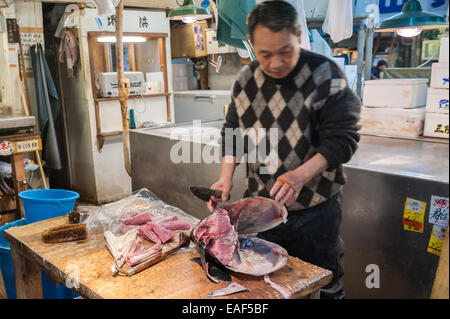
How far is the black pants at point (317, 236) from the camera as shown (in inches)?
80.1

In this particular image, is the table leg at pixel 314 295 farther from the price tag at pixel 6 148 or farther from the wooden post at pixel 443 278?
the price tag at pixel 6 148

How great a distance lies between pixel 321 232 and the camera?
2062mm

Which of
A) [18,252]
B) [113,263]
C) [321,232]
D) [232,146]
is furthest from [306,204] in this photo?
[18,252]

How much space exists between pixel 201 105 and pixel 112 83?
2093mm

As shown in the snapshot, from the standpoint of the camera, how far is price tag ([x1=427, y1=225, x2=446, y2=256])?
7.62 feet

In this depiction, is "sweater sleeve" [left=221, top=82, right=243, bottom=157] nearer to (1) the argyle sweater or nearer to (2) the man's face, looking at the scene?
(1) the argyle sweater

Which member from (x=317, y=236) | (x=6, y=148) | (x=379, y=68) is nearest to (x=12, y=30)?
(x=6, y=148)

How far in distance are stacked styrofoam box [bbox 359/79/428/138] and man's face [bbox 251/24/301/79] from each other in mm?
887

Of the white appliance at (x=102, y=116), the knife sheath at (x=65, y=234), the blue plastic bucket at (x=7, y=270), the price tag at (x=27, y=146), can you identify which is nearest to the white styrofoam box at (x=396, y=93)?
the knife sheath at (x=65, y=234)

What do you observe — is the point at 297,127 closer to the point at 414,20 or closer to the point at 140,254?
the point at 140,254

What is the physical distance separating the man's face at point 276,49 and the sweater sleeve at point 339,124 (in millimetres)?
201

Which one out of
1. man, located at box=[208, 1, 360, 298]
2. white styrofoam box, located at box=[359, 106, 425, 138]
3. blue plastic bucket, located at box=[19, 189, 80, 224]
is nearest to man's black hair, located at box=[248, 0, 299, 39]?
man, located at box=[208, 1, 360, 298]

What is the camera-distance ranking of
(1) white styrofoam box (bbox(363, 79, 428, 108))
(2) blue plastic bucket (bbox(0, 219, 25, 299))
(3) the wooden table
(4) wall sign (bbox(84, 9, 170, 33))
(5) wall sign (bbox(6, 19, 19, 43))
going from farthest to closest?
(4) wall sign (bbox(84, 9, 170, 33))
(5) wall sign (bbox(6, 19, 19, 43))
(2) blue plastic bucket (bbox(0, 219, 25, 299))
(1) white styrofoam box (bbox(363, 79, 428, 108))
(3) the wooden table
